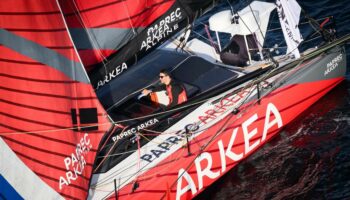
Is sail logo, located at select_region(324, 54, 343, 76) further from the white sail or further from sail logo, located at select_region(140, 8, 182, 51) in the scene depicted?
sail logo, located at select_region(140, 8, 182, 51)

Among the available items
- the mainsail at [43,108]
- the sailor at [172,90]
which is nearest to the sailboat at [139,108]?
the mainsail at [43,108]

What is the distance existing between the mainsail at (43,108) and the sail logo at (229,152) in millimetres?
1999

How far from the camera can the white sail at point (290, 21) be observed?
12.2 metres

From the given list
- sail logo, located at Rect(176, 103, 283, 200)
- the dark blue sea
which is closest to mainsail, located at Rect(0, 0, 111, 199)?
sail logo, located at Rect(176, 103, 283, 200)

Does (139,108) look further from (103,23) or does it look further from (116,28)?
(103,23)

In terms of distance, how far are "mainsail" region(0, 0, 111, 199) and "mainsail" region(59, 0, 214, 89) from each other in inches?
19.8

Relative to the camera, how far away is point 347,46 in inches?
622

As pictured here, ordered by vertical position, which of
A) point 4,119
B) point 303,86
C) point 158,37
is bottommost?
point 303,86

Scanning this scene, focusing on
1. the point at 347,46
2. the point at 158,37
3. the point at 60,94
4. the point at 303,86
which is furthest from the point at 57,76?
the point at 347,46

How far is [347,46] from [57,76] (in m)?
9.00

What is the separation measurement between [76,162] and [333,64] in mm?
6497

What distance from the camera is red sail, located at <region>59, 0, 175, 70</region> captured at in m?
9.77

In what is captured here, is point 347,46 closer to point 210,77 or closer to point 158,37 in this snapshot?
point 210,77

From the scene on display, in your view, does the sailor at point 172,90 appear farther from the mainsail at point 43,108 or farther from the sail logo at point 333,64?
the sail logo at point 333,64
